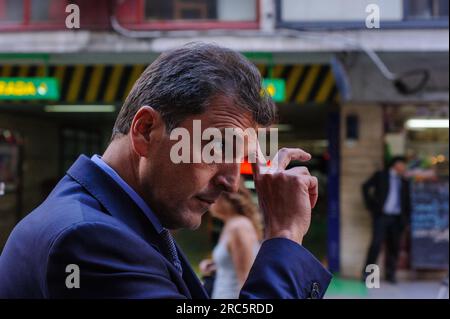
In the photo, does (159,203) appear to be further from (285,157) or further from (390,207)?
(390,207)

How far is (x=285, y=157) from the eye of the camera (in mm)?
1297

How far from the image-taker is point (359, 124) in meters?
9.75

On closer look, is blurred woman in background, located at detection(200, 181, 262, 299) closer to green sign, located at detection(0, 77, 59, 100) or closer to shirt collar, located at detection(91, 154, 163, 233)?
shirt collar, located at detection(91, 154, 163, 233)

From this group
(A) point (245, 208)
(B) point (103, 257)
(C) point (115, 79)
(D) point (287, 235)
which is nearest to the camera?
(B) point (103, 257)

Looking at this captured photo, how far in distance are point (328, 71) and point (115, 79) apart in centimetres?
363

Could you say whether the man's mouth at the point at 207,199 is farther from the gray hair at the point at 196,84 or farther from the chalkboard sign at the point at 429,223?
the chalkboard sign at the point at 429,223

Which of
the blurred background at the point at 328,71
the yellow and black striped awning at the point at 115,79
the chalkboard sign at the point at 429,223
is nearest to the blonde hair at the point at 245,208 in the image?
the blurred background at the point at 328,71

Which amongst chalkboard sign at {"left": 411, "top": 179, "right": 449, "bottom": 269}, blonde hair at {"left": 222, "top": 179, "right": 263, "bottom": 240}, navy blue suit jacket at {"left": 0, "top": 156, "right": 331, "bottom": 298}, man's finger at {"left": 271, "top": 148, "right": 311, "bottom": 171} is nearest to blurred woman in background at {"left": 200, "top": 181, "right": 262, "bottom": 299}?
blonde hair at {"left": 222, "top": 179, "right": 263, "bottom": 240}

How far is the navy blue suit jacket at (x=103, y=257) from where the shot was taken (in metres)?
1.08

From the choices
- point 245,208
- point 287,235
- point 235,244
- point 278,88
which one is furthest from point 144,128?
point 278,88

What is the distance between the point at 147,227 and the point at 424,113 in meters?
8.74

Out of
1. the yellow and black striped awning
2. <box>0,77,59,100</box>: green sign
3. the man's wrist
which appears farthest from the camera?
the yellow and black striped awning

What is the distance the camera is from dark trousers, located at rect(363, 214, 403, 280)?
30.7ft

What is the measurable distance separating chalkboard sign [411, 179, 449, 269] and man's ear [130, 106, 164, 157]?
883 centimetres
